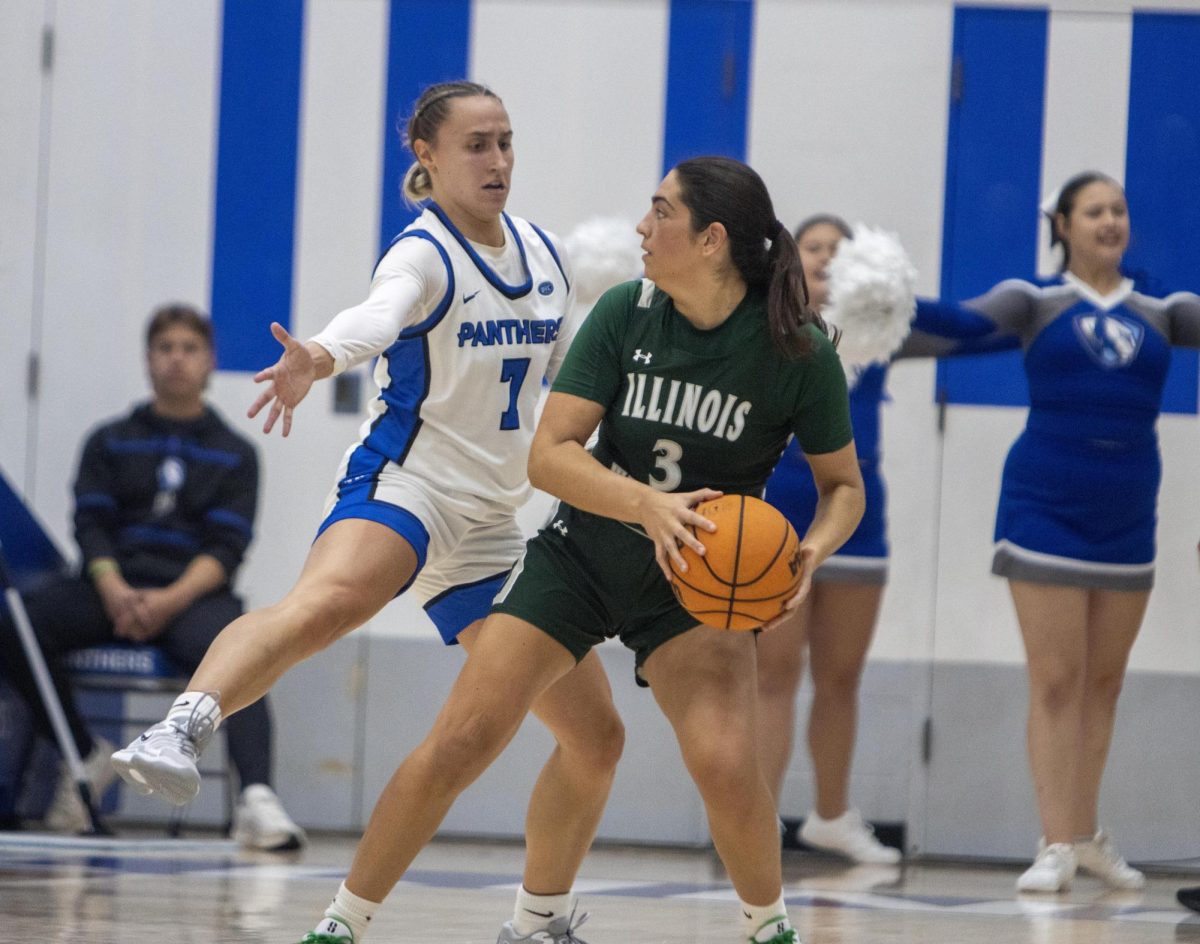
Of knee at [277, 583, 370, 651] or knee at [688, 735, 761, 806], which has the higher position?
knee at [277, 583, 370, 651]

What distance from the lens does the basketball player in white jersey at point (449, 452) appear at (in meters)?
4.06

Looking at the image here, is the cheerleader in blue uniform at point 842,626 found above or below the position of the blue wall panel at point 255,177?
below

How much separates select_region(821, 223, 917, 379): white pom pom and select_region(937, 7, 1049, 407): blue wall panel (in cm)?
148

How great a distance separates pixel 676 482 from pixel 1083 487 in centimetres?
297

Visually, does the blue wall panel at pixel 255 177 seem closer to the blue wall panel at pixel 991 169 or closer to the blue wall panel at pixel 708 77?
the blue wall panel at pixel 708 77

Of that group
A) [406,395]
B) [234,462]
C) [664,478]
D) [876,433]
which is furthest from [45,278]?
[664,478]

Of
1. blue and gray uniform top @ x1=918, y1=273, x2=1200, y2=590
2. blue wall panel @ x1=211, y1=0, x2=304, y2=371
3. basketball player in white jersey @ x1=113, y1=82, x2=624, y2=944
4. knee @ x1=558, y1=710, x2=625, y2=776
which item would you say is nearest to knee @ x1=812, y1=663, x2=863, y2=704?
blue and gray uniform top @ x1=918, y1=273, x2=1200, y2=590

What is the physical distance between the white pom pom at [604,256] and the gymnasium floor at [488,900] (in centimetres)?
192

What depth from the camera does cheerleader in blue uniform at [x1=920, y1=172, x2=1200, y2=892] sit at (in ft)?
21.4

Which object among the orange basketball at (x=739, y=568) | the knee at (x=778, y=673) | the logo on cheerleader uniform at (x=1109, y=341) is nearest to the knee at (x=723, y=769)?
the orange basketball at (x=739, y=568)

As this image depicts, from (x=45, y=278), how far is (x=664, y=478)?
4.85 meters

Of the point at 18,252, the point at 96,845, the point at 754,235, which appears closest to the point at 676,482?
the point at 754,235

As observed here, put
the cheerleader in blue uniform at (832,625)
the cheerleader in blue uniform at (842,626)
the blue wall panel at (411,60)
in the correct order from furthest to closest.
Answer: the blue wall panel at (411,60) → the cheerleader in blue uniform at (842,626) → the cheerleader in blue uniform at (832,625)

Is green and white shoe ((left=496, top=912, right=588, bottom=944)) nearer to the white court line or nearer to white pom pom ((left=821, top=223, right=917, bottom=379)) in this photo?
white pom pom ((left=821, top=223, right=917, bottom=379))
